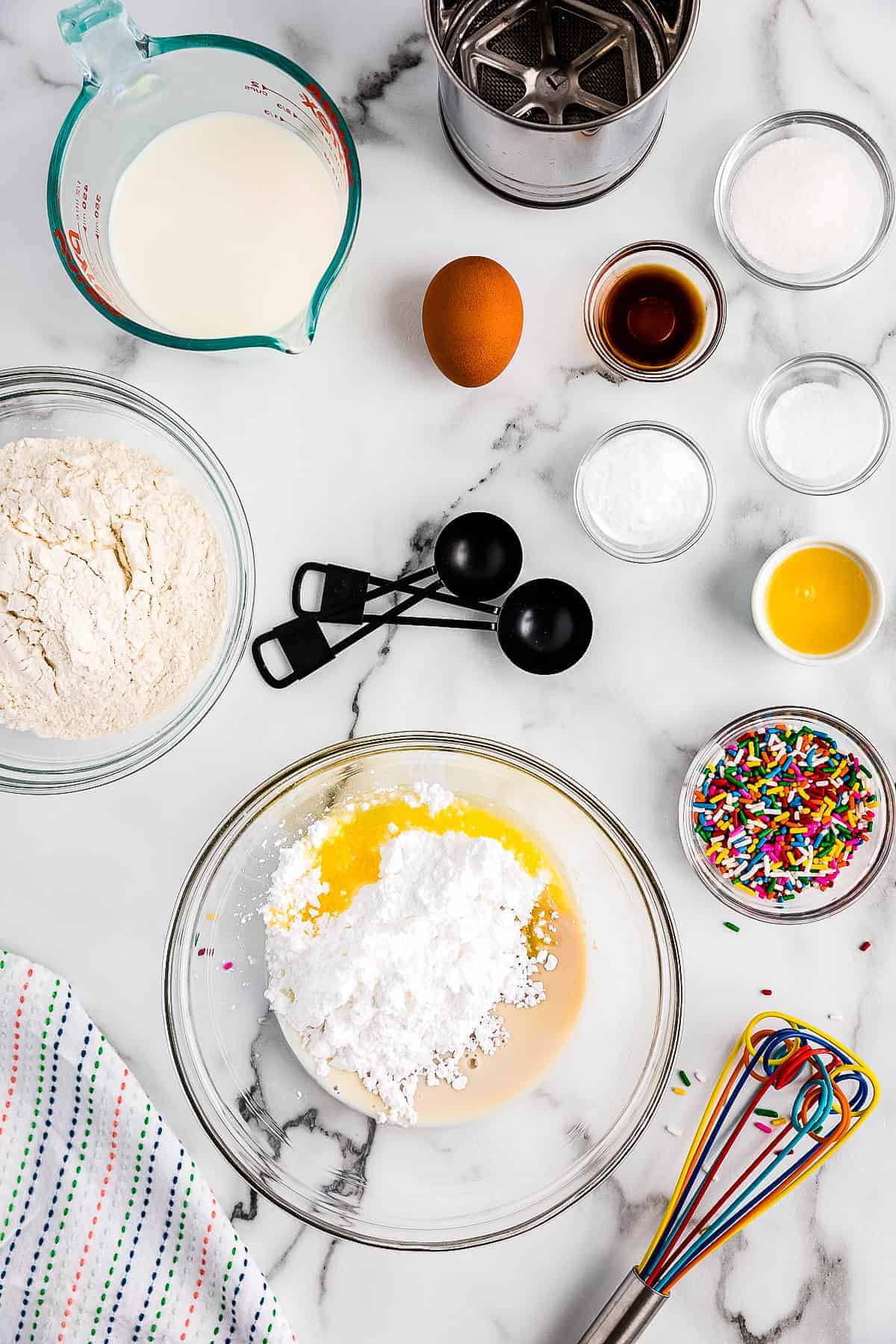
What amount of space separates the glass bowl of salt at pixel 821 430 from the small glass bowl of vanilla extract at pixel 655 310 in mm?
125

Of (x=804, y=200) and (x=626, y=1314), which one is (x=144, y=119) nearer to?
(x=804, y=200)

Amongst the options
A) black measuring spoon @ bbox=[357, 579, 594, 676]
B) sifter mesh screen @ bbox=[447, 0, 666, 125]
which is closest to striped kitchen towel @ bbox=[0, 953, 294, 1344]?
black measuring spoon @ bbox=[357, 579, 594, 676]

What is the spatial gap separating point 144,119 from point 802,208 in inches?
35.8

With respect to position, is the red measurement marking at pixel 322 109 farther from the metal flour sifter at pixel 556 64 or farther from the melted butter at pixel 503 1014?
the melted butter at pixel 503 1014

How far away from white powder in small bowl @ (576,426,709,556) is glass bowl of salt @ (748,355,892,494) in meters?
0.11

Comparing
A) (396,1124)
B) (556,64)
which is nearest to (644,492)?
(556,64)

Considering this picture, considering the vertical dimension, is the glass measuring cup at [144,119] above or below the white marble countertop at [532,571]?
above

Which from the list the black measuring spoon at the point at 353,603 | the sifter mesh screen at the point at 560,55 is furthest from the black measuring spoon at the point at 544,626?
the sifter mesh screen at the point at 560,55

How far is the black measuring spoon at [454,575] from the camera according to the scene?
134 cm

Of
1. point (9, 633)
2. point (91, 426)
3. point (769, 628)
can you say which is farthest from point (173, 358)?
point (769, 628)

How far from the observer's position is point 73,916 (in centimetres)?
140

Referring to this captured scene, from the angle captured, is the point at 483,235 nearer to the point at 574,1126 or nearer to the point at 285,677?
the point at 285,677

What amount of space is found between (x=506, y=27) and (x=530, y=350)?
411 millimetres

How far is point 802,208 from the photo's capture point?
1.35 meters
